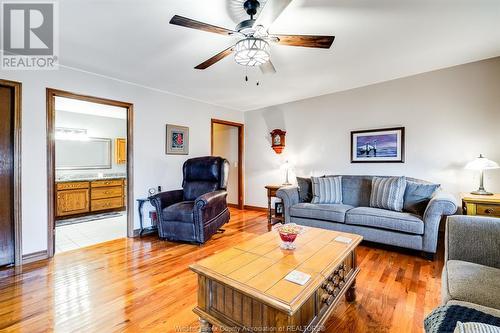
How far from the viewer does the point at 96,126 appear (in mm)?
5570

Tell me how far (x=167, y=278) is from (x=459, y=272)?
223cm

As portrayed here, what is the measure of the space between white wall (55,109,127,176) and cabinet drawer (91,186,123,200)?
667mm

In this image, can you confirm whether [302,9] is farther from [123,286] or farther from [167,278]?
[123,286]

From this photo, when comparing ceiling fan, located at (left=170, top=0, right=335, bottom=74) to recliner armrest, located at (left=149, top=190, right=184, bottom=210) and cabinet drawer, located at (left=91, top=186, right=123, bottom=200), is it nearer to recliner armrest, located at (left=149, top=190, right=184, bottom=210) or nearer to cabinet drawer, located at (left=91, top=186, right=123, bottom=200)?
recliner armrest, located at (left=149, top=190, right=184, bottom=210)

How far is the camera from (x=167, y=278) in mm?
2293

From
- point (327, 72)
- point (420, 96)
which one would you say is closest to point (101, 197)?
point (327, 72)

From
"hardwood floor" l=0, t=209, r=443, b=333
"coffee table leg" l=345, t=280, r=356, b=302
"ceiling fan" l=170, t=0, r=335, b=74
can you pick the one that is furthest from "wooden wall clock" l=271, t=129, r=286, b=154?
"coffee table leg" l=345, t=280, r=356, b=302

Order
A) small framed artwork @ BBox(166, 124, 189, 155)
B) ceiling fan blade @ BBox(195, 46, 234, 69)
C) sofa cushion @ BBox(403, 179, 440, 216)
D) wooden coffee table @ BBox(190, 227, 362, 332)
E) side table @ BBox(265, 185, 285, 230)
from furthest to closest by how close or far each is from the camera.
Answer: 1. side table @ BBox(265, 185, 285, 230)
2. small framed artwork @ BBox(166, 124, 189, 155)
3. sofa cushion @ BBox(403, 179, 440, 216)
4. ceiling fan blade @ BBox(195, 46, 234, 69)
5. wooden coffee table @ BBox(190, 227, 362, 332)

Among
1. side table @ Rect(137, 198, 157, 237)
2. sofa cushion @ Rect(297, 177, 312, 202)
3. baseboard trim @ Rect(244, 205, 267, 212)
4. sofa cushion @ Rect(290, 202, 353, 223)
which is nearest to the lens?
sofa cushion @ Rect(290, 202, 353, 223)

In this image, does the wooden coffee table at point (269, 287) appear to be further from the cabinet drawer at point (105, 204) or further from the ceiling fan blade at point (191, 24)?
the cabinet drawer at point (105, 204)

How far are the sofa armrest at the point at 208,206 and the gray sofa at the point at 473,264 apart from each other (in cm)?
247

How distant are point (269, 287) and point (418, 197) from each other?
9.16 feet

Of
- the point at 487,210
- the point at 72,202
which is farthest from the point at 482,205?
the point at 72,202

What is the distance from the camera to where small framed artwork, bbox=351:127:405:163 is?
3609 millimetres
